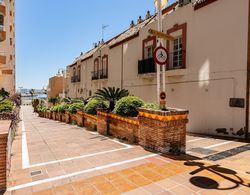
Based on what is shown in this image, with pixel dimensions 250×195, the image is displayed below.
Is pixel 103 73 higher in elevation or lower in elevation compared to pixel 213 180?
higher

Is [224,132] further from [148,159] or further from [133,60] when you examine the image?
[133,60]

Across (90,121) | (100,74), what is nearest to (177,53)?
(90,121)

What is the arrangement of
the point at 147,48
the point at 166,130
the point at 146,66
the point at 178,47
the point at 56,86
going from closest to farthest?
the point at 166,130 → the point at 178,47 → the point at 146,66 → the point at 147,48 → the point at 56,86

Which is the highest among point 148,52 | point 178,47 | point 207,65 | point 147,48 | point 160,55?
point 147,48

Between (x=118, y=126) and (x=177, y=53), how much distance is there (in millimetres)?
6919

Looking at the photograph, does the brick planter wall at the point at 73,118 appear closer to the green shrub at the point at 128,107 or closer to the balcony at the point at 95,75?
the balcony at the point at 95,75

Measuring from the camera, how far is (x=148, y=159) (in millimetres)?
5363

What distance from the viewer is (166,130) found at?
5812 millimetres

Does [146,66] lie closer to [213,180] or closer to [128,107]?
[128,107]

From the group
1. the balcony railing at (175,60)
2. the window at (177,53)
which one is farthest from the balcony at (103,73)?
the window at (177,53)

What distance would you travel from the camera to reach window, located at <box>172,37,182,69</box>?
40.5 feet

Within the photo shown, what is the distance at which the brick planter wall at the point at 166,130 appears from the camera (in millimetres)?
5793

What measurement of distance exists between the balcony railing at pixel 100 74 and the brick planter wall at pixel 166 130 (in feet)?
52.5

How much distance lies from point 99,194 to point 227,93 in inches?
325
